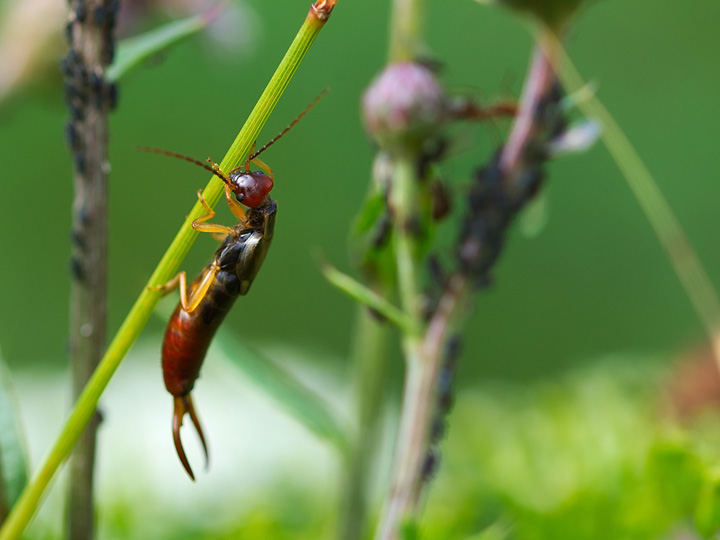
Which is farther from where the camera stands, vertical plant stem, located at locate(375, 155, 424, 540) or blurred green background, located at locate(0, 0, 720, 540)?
blurred green background, located at locate(0, 0, 720, 540)

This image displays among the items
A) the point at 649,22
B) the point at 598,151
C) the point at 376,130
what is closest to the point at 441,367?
the point at 376,130

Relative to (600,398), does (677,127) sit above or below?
below

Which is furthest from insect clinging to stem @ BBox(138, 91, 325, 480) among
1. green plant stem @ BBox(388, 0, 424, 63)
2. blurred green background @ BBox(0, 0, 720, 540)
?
blurred green background @ BBox(0, 0, 720, 540)

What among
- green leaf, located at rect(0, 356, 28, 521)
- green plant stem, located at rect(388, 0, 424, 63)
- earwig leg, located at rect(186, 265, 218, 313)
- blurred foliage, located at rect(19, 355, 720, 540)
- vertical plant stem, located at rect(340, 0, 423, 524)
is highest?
green plant stem, located at rect(388, 0, 424, 63)

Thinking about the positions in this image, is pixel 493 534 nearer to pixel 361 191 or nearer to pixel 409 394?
pixel 409 394

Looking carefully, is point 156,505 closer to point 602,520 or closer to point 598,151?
point 602,520

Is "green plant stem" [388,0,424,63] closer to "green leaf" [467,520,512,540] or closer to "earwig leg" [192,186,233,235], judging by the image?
"earwig leg" [192,186,233,235]
